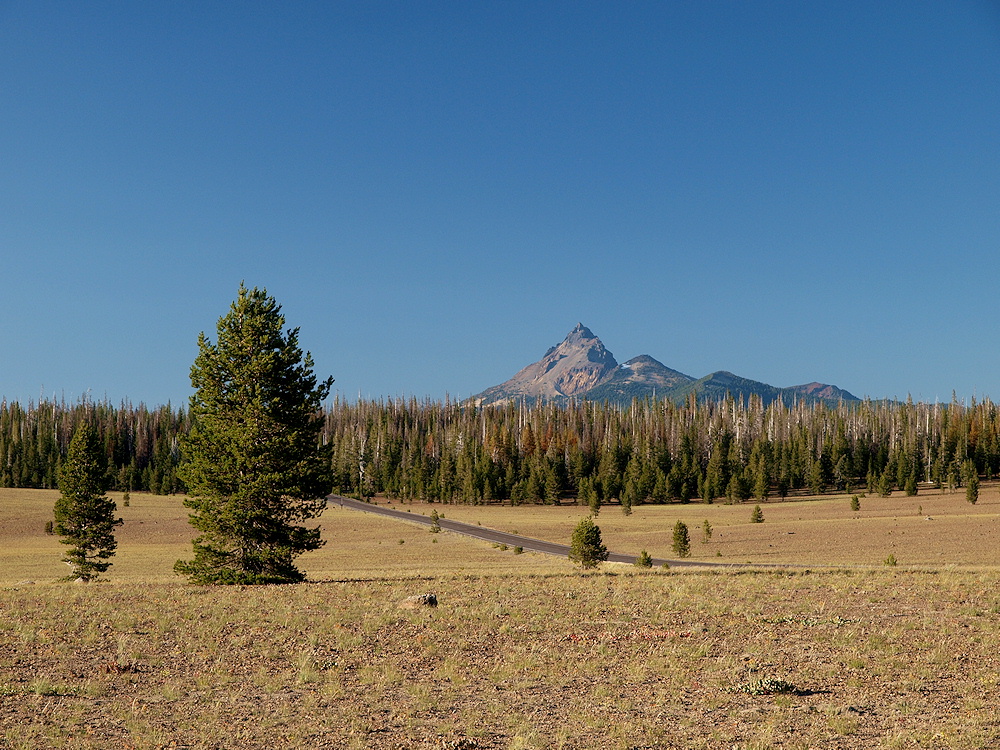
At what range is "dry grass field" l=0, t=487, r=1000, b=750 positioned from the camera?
→ 1159 cm

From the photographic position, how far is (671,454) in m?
155

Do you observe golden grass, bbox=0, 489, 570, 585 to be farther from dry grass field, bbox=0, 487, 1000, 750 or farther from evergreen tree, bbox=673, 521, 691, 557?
dry grass field, bbox=0, 487, 1000, 750

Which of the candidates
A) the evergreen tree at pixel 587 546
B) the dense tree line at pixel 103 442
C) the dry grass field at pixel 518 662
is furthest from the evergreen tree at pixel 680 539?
the dense tree line at pixel 103 442

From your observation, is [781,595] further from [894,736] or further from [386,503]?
[386,503]

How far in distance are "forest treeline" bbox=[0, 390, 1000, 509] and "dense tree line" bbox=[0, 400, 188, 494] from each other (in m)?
0.40

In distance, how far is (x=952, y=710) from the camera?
12.2 m

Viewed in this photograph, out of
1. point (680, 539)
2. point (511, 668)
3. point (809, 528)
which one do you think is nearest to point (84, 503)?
point (680, 539)

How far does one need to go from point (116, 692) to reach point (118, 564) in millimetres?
54291

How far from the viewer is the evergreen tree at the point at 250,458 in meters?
27.5

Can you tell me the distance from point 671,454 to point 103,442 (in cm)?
10451

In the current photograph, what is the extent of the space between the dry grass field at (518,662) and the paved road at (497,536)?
2288 centimetres

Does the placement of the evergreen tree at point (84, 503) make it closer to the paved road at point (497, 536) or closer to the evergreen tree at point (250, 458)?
the evergreen tree at point (250, 458)

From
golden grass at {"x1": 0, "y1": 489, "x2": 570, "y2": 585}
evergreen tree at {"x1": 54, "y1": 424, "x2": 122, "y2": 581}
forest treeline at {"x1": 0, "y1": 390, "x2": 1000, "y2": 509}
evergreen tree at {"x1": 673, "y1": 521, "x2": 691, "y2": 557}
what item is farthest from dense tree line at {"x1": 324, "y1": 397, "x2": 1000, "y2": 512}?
evergreen tree at {"x1": 54, "y1": 424, "x2": 122, "y2": 581}

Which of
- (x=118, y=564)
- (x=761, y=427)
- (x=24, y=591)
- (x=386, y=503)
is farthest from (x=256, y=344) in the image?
(x=761, y=427)
